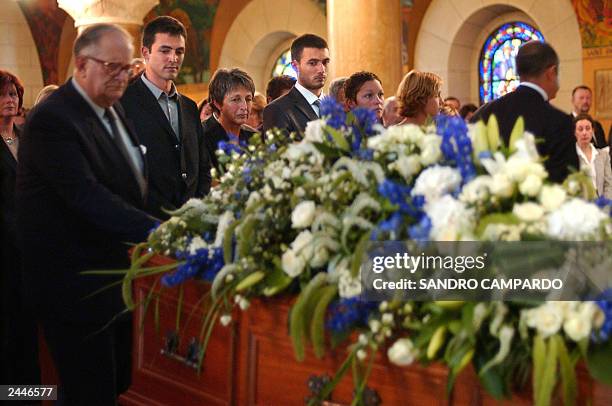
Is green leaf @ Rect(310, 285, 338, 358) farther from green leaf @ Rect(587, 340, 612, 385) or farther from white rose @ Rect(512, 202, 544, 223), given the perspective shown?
green leaf @ Rect(587, 340, 612, 385)

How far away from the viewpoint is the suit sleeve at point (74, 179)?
337 centimetres

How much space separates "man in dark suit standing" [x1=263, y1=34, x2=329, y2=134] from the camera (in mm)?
5508

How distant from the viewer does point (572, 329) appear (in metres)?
1.98

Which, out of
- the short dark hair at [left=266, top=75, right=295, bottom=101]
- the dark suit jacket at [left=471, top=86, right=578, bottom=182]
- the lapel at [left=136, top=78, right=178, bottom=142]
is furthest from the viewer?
the short dark hair at [left=266, top=75, right=295, bottom=101]

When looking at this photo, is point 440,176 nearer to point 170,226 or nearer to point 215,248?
point 215,248

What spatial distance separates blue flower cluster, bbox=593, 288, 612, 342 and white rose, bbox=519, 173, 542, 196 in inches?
11.8

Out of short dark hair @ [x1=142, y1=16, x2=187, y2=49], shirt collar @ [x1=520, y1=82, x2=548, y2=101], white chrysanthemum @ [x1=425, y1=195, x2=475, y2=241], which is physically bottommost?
white chrysanthemum @ [x1=425, y1=195, x2=475, y2=241]

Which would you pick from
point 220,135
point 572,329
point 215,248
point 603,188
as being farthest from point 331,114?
point 603,188

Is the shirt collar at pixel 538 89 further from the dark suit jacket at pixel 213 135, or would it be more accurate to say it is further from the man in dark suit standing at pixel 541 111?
the dark suit jacket at pixel 213 135

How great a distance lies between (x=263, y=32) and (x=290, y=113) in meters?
12.7

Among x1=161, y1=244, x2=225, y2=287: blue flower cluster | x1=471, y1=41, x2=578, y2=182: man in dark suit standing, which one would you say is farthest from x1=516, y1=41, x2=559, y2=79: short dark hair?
x1=161, y1=244, x2=225, y2=287: blue flower cluster

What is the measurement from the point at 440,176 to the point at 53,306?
68.9 inches

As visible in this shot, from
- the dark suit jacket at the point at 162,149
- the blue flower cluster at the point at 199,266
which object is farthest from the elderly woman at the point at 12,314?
the blue flower cluster at the point at 199,266

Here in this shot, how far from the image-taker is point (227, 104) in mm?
5699
